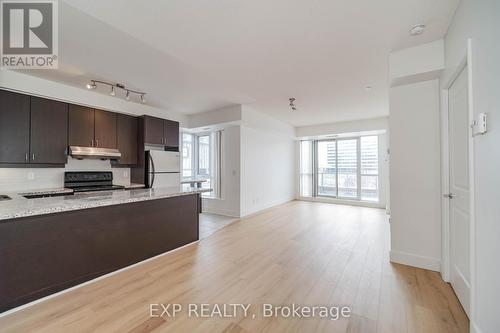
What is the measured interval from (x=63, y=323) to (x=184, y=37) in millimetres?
2910

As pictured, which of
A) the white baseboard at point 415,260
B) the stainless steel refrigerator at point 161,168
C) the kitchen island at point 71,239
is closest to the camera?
the kitchen island at point 71,239

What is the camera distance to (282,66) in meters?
3.05

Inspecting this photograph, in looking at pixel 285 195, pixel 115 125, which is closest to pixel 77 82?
pixel 115 125

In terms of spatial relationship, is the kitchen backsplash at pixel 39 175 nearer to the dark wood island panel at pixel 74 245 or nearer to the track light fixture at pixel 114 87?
the track light fixture at pixel 114 87

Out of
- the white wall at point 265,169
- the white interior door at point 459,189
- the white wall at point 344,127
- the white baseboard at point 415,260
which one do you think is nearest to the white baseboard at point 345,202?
the white wall at point 265,169

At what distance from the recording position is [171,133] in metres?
5.17

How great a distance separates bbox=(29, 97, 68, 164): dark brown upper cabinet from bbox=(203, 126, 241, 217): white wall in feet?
10.6

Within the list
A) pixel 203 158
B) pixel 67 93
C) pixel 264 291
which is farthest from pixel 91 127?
pixel 264 291

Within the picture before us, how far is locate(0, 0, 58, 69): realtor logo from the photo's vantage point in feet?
6.59

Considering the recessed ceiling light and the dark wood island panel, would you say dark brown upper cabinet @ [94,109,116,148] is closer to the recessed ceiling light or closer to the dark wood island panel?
the dark wood island panel

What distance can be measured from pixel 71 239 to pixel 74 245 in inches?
2.8

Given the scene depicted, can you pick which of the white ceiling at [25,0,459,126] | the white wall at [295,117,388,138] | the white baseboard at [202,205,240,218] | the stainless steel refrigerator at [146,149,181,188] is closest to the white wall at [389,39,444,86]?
the white ceiling at [25,0,459,126]

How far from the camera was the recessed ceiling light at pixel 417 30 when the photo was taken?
2.13 m

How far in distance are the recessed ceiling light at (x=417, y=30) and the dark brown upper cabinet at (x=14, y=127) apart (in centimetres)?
528
